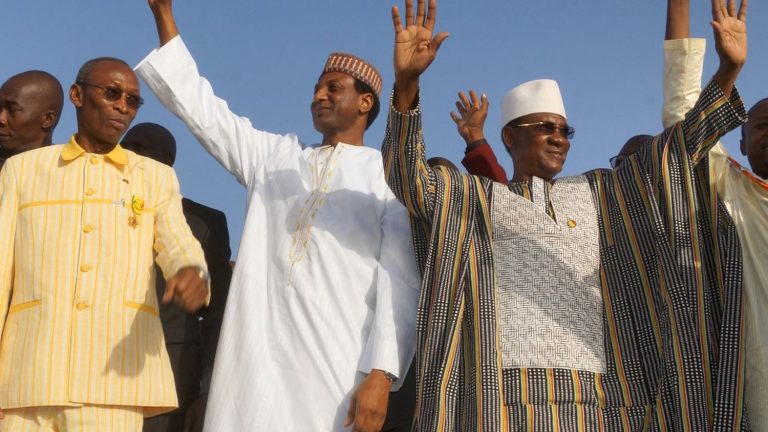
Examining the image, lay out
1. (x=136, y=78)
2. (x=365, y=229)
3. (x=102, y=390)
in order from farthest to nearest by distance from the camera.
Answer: (x=365, y=229) → (x=136, y=78) → (x=102, y=390)

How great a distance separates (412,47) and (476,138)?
1.69m

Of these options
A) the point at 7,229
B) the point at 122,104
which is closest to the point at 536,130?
the point at 122,104

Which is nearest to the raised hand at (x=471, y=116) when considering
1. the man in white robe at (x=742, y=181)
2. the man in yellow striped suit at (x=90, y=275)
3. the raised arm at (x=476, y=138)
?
the raised arm at (x=476, y=138)

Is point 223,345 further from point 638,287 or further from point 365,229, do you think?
point 638,287

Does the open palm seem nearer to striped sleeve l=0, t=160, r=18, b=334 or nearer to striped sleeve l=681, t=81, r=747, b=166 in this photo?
striped sleeve l=681, t=81, r=747, b=166

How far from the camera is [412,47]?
13.3ft

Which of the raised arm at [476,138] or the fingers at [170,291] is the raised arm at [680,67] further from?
the fingers at [170,291]

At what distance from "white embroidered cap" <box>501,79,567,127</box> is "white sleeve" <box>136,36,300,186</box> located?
3.68 feet

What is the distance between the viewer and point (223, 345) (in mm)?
4340

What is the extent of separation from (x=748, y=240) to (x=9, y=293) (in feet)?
10.4

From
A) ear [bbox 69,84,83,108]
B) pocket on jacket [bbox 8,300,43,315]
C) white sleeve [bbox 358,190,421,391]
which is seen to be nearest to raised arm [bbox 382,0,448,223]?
white sleeve [bbox 358,190,421,391]

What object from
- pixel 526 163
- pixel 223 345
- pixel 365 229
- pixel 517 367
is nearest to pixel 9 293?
pixel 223 345

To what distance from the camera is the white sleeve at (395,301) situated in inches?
164

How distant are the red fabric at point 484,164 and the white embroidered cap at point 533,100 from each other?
0.40 metres
